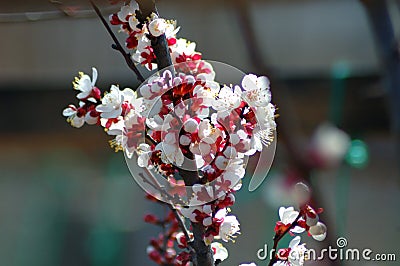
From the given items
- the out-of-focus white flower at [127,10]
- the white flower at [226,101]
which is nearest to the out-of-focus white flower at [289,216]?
the white flower at [226,101]

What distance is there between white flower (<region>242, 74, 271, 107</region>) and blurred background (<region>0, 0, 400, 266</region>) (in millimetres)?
1669

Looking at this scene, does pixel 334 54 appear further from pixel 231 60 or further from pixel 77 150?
pixel 77 150

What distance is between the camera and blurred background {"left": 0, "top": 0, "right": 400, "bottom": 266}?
Answer: 2461mm

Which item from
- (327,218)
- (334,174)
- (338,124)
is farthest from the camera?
(334,174)

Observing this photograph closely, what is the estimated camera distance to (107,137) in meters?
2.65

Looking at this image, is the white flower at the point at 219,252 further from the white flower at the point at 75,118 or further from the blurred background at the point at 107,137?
the blurred background at the point at 107,137

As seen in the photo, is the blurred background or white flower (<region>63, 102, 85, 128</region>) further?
the blurred background

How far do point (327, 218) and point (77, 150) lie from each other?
2.35 m

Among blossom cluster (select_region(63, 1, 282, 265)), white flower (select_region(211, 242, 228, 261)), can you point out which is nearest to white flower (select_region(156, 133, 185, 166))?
blossom cluster (select_region(63, 1, 282, 265))

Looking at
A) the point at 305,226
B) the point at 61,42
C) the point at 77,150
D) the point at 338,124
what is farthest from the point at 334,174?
the point at 305,226

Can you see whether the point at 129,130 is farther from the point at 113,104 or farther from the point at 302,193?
the point at 302,193

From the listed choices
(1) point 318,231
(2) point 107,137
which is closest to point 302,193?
(1) point 318,231

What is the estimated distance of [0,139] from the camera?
279 cm

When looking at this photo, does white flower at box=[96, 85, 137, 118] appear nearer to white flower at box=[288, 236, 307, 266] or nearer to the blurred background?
white flower at box=[288, 236, 307, 266]
